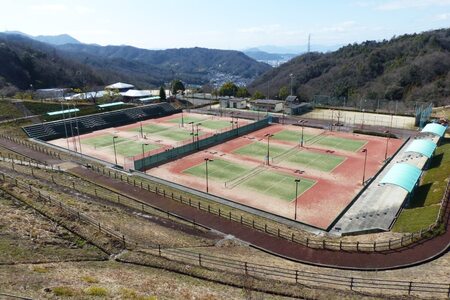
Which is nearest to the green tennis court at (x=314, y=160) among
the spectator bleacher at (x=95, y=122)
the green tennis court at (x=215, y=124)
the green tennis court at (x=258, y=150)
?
the green tennis court at (x=258, y=150)

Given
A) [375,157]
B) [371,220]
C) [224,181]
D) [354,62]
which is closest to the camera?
[371,220]

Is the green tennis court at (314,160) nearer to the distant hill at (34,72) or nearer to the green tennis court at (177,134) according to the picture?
the green tennis court at (177,134)

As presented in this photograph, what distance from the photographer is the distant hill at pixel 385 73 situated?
114m

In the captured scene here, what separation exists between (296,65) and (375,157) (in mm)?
154782

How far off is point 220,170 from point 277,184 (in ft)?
30.3

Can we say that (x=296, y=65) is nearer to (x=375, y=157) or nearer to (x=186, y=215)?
(x=375, y=157)

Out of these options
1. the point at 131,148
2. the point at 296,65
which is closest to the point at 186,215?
the point at 131,148

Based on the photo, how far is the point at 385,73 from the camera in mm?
136375

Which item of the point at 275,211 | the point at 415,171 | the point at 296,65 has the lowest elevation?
the point at 275,211

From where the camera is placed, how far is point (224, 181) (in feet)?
147

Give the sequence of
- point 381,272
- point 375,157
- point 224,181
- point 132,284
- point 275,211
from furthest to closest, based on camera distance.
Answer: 1. point 375,157
2. point 224,181
3. point 275,211
4. point 381,272
5. point 132,284

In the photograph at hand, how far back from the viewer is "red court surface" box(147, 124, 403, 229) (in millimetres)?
36625

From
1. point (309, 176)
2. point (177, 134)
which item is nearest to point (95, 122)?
point (177, 134)

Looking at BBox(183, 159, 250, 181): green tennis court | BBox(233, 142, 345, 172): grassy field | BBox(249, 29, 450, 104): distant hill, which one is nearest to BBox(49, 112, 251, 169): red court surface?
BBox(183, 159, 250, 181): green tennis court
